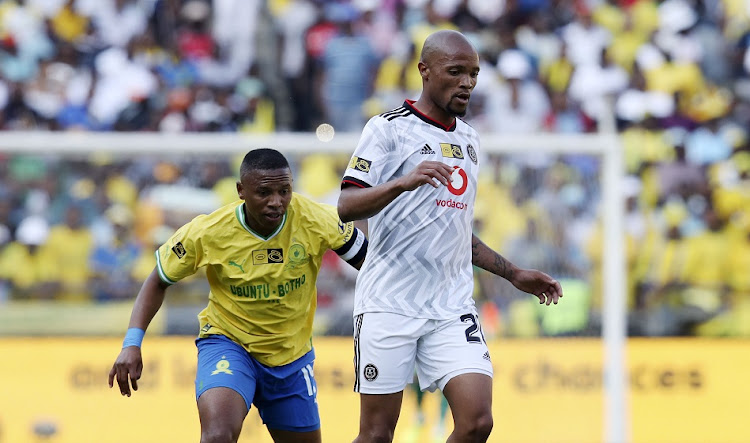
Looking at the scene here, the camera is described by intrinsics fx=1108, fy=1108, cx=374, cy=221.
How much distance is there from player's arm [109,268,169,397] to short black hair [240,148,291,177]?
0.79m

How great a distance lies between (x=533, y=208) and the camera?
991 centimetres

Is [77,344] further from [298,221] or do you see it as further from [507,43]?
[507,43]

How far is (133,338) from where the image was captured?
5727mm

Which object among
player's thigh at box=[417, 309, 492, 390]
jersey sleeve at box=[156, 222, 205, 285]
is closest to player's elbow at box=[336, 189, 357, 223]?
player's thigh at box=[417, 309, 492, 390]

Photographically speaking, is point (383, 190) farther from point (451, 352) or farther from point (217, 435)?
point (217, 435)

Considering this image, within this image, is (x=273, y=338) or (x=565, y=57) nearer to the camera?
(x=273, y=338)

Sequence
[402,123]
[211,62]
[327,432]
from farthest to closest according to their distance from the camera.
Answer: [211,62] → [327,432] → [402,123]

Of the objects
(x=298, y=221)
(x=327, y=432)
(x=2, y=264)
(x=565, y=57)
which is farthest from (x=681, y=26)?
(x=298, y=221)

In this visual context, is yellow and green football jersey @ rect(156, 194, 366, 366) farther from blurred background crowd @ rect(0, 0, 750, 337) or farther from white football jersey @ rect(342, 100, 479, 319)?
blurred background crowd @ rect(0, 0, 750, 337)

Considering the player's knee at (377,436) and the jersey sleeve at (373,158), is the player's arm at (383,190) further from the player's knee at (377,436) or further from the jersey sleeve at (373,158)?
the player's knee at (377,436)

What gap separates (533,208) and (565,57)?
19.5ft

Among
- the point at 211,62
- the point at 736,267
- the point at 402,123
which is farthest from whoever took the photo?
the point at 211,62

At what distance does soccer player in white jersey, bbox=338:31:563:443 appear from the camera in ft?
17.7

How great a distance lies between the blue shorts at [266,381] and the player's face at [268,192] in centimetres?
75
